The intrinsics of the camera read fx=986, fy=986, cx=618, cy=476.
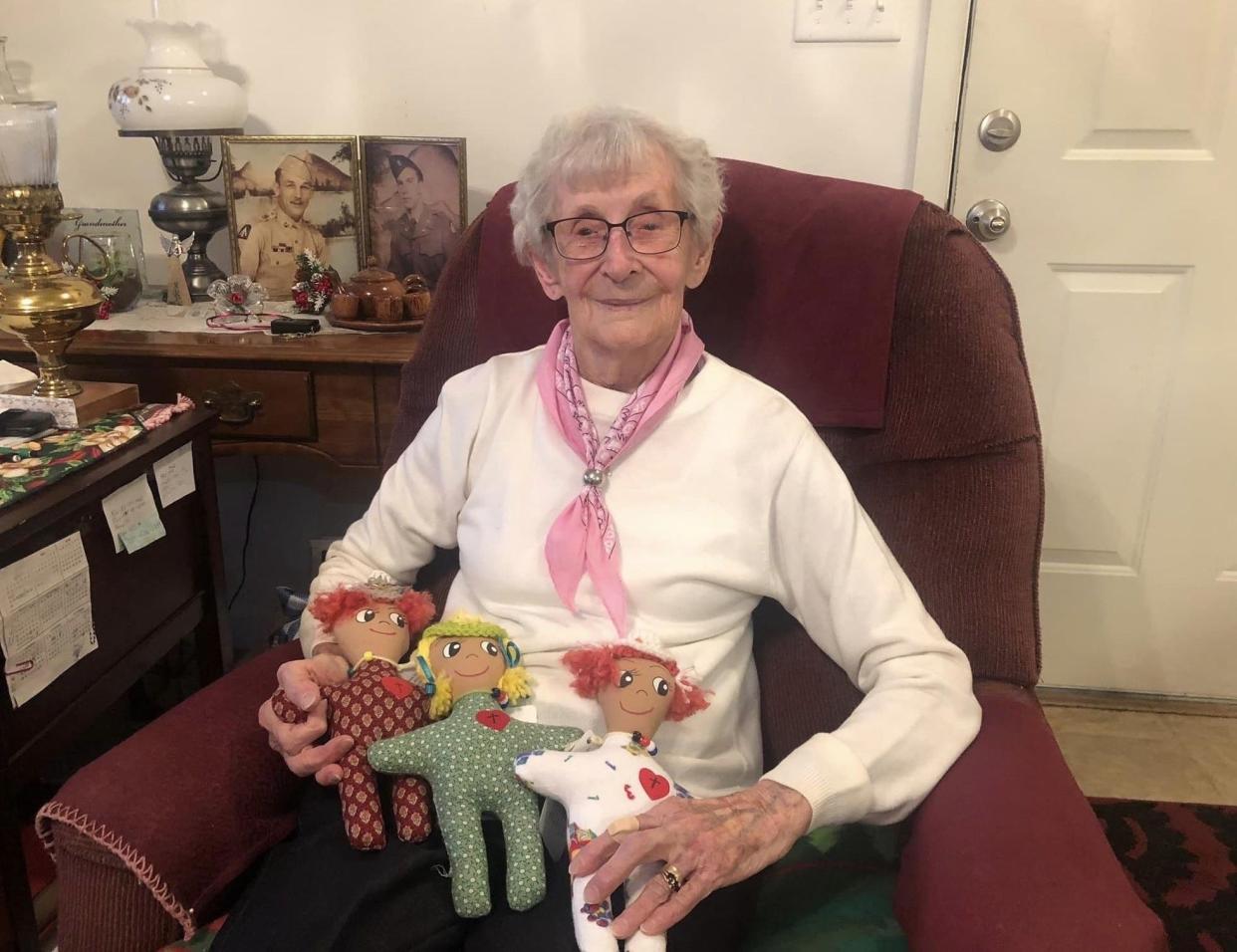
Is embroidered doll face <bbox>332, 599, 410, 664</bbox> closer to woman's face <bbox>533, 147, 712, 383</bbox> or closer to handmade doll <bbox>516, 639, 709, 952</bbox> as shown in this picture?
handmade doll <bbox>516, 639, 709, 952</bbox>

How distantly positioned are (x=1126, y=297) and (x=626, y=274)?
1.21m

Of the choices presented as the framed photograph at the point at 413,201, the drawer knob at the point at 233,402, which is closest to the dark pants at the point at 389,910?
the drawer knob at the point at 233,402

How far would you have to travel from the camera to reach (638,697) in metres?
1.01

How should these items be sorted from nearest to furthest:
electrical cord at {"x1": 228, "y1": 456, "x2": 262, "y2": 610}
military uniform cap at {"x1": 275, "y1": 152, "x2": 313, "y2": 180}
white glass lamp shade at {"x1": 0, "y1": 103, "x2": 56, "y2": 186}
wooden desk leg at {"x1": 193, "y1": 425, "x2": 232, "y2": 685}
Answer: white glass lamp shade at {"x1": 0, "y1": 103, "x2": 56, "y2": 186}, wooden desk leg at {"x1": 193, "y1": 425, "x2": 232, "y2": 685}, military uniform cap at {"x1": 275, "y1": 152, "x2": 313, "y2": 180}, electrical cord at {"x1": 228, "y1": 456, "x2": 262, "y2": 610}

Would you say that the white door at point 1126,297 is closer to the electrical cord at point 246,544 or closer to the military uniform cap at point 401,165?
the military uniform cap at point 401,165

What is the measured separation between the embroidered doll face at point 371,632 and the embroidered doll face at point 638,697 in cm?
27

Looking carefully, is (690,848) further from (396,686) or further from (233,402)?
(233,402)

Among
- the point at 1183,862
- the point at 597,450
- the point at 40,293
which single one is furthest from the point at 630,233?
the point at 1183,862

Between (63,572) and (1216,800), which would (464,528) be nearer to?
(63,572)

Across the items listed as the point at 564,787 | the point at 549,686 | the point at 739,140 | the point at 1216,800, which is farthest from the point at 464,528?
the point at 1216,800

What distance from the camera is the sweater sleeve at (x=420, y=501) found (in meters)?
1.25

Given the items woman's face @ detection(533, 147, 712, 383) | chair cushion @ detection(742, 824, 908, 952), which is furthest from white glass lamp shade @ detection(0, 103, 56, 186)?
chair cushion @ detection(742, 824, 908, 952)

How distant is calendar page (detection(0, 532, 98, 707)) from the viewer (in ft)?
3.80

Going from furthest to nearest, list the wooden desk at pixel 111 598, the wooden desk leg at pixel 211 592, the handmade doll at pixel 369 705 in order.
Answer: the wooden desk leg at pixel 211 592, the wooden desk at pixel 111 598, the handmade doll at pixel 369 705
